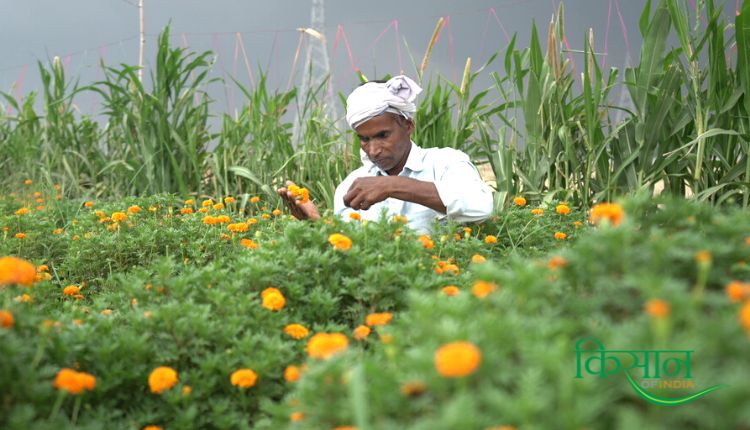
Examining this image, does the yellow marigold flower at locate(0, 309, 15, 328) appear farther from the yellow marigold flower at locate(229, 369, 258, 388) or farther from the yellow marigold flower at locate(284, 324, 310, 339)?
the yellow marigold flower at locate(284, 324, 310, 339)

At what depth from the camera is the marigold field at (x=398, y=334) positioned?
830 mm

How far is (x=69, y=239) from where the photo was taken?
128 inches

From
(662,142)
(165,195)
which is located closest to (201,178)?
(165,195)

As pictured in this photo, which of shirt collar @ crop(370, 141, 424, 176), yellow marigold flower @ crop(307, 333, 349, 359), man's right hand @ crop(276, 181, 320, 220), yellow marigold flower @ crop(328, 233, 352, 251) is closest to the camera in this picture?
yellow marigold flower @ crop(307, 333, 349, 359)

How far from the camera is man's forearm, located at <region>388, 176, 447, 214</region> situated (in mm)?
2426

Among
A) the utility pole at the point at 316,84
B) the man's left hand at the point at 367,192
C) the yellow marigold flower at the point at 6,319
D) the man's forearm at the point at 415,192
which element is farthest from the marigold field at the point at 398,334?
the utility pole at the point at 316,84

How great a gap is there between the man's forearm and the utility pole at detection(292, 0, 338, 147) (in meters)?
2.05

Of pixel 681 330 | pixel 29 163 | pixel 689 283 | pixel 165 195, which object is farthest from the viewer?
pixel 29 163

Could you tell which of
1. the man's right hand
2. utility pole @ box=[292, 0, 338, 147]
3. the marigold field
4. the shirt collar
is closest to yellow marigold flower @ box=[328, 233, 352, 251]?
the marigold field

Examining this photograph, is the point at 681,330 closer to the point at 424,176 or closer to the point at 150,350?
the point at 150,350

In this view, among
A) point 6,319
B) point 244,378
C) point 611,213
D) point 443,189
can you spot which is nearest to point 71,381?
point 6,319

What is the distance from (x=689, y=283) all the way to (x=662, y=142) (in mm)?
2278

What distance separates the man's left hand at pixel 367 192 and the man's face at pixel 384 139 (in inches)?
20.2

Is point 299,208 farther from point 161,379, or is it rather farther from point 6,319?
point 6,319
